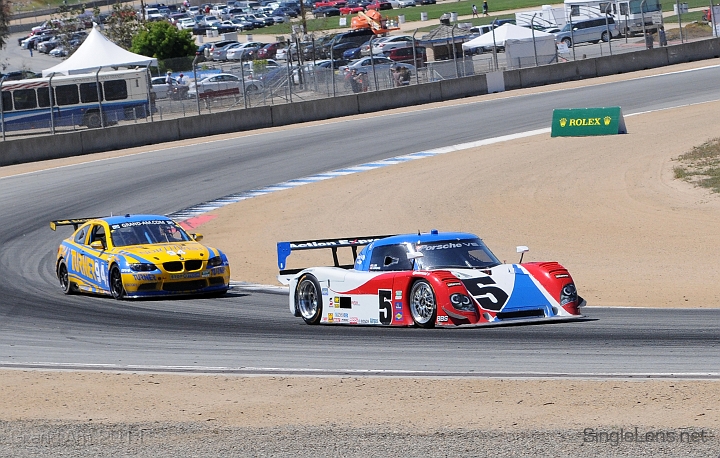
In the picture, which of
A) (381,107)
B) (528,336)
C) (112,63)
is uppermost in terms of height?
(112,63)

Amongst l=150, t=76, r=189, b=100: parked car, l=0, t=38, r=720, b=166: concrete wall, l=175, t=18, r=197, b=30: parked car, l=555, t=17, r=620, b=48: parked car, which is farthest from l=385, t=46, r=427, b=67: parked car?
l=175, t=18, r=197, b=30: parked car

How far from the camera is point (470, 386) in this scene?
946 cm

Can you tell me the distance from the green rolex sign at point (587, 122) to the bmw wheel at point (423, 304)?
21017 mm

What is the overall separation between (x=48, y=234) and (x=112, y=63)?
25.2 metres

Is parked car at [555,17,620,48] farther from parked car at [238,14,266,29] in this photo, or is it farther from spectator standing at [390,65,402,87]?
parked car at [238,14,266,29]

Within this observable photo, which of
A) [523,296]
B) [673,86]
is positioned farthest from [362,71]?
[523,296]

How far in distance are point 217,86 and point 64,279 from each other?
21.9 metres

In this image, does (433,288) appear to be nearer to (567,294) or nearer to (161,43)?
(567,294)

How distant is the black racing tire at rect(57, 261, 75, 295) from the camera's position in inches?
695

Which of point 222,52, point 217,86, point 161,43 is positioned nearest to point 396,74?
point 217,86

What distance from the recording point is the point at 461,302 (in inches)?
478

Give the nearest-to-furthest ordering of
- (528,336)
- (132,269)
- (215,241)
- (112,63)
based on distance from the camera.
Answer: (528,336) < (132,269) < (215,241) < (112,63)

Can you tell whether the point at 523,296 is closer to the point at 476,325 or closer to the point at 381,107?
the point at 476,325

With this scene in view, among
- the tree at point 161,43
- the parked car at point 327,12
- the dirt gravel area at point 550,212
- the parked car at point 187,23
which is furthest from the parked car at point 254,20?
the dirt gravel area at point 550,212
